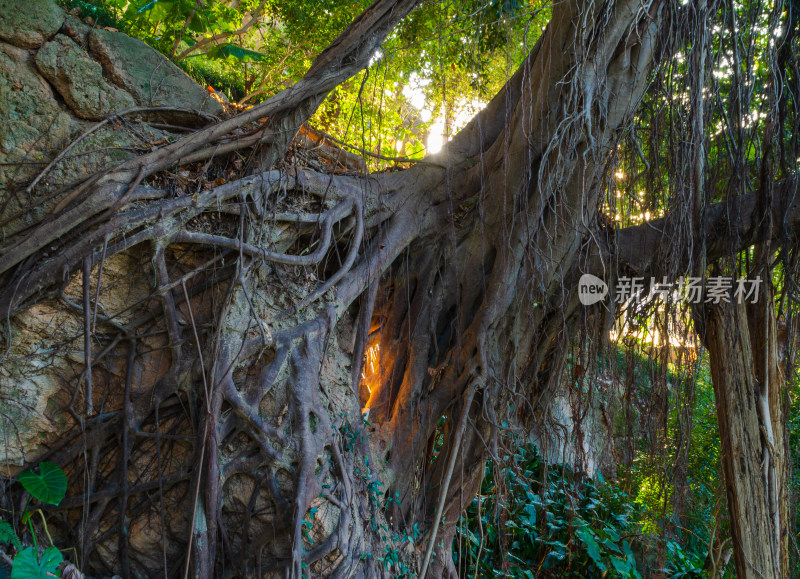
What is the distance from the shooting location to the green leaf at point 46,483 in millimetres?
2168

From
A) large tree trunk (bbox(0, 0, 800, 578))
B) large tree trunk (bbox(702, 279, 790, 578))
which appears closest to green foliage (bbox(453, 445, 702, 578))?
large tree trunk (bbox(0, 0, 800, 578))

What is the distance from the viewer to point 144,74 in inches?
106

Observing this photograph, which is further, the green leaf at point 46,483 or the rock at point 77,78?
the rock at point 77,78

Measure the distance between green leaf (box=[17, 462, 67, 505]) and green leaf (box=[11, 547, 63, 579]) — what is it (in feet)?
0.99

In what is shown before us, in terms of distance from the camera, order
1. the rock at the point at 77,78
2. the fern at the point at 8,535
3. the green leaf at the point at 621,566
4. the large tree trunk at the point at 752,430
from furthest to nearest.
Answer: the green leaf at the point at 621,566 < the large tree trunk at the point at 752,430 < the rock at the point at 77,78 < the fern at the point at 8,535

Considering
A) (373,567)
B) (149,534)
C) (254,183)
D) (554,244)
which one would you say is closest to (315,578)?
(373,567)

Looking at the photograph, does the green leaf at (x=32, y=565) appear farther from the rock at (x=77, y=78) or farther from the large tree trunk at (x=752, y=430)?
the large tree trunk at (x=752, y=430)

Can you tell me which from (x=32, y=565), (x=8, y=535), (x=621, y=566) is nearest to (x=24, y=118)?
(x=8, y=535)

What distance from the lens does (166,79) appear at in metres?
2.75

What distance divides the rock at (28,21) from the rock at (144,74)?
0.17 metres

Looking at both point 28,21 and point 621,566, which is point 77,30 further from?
point 621,566

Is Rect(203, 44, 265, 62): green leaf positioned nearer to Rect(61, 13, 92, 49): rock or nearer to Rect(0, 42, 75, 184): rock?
Rect(61, 13, 92, 49): rock

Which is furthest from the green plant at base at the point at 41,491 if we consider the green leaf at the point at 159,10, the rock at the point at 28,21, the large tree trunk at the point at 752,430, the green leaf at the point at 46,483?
the large tree trunk at the point at 752,430

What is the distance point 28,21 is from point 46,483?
6.37 ft
